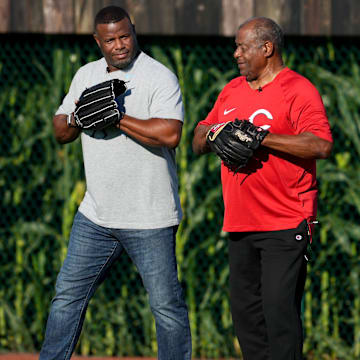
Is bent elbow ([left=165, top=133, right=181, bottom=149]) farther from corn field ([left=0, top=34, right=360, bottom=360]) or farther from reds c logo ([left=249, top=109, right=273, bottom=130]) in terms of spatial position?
corn field ([left=0, top=34, right=360, bottom=360])

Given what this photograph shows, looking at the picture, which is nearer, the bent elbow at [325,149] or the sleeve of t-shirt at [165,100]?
the bent elbow at [325,149]

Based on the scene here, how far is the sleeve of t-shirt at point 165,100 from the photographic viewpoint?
138 inches

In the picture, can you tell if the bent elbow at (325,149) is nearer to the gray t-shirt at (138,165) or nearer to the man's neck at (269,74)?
the man's neck at (269,74)

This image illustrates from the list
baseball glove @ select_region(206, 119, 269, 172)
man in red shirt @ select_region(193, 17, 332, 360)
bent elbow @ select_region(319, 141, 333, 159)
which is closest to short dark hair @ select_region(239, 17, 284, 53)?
man in red shirt @ select_region(193, 17, 332, 360)

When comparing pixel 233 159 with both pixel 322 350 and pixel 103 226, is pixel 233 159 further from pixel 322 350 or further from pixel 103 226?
pixel 322 350

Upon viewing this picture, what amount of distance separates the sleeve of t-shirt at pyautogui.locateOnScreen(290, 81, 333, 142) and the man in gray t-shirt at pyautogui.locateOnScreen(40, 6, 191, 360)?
1.82 ft

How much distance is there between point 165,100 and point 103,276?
0.94 meters

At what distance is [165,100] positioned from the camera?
3508mm

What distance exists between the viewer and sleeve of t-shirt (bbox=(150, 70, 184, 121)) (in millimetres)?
3500

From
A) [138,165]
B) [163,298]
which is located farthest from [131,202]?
[163,298]

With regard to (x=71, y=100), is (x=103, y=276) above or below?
below

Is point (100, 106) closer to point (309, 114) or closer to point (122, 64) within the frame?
point (122, 64)

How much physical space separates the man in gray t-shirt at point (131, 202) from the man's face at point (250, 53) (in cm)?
35

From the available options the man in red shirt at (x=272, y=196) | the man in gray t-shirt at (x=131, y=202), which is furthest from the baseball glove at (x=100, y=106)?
the man in red shirt at (x=272, y=196)
